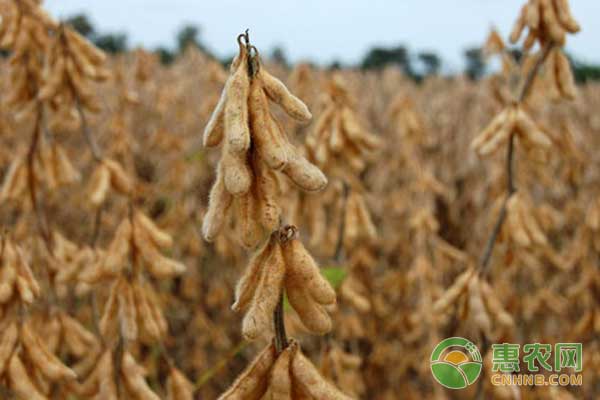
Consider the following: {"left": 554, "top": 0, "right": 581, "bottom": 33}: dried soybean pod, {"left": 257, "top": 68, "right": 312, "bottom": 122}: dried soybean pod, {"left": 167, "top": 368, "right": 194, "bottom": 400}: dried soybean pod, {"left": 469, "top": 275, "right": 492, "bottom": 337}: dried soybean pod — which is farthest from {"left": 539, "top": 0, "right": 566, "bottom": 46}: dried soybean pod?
{"left": 167, "top": 368, "right": 194, "bottom": 400}: dried soybean pod

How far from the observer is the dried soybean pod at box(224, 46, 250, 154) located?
2.73ft

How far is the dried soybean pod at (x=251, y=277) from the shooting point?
35.7 inches

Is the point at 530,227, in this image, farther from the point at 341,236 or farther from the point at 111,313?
the point at 111,313

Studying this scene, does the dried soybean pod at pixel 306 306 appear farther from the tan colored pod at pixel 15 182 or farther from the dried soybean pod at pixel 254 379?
the tan colored pod at pixel 15 182

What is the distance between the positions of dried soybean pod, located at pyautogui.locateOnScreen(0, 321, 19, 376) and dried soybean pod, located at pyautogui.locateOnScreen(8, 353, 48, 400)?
0.04ft

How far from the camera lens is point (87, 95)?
1945 mm

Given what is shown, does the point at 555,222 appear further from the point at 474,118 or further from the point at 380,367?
the point at 474,118

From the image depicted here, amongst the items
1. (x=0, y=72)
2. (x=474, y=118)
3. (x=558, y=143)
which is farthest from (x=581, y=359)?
(x=0, y=72)

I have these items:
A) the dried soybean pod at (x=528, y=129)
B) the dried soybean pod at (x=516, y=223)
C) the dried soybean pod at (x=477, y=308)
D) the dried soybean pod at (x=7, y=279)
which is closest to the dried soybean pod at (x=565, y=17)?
the dried soybean pod at (x=528, y=129)

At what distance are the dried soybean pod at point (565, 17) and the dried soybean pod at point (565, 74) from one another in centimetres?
9

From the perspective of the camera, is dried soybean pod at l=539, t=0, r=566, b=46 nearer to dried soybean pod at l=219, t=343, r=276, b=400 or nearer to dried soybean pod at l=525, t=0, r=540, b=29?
dried soybean pod at l=525, t=0, r=540, b=29

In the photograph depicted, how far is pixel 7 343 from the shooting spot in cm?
127

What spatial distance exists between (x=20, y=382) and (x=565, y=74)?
1391 millimetres

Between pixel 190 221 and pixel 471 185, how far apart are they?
2.21 metres
